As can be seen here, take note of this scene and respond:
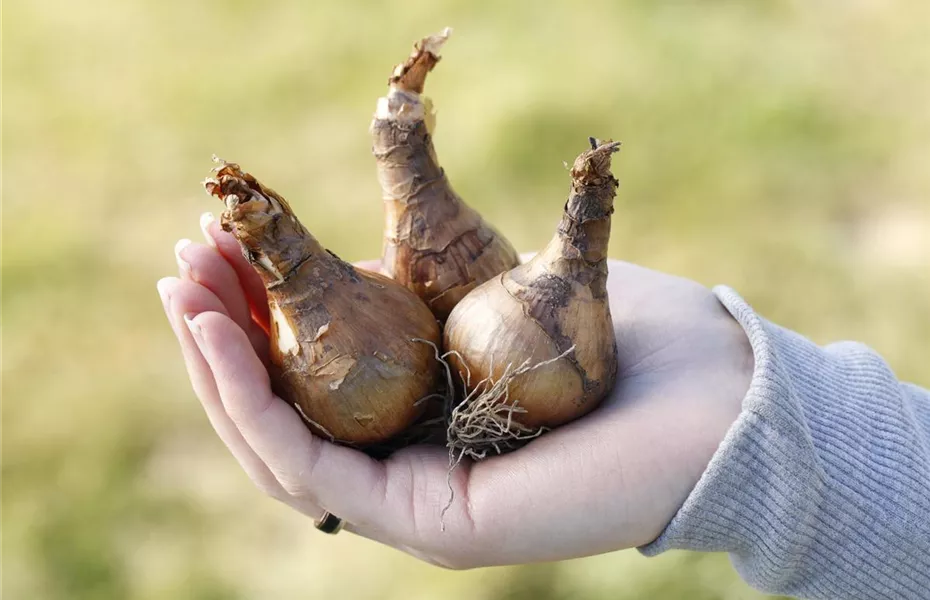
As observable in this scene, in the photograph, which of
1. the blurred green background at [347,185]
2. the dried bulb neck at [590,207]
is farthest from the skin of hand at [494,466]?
the blurred green background at [347,185]

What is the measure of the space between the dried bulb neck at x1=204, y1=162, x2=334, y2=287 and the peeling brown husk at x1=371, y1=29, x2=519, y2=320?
151mm

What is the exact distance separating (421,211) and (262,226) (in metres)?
0.25

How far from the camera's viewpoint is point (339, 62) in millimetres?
2713

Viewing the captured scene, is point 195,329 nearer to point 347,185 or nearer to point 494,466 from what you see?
point 494,466

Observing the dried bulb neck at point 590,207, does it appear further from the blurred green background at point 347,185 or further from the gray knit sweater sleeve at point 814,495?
the blurred green background at point 347,185

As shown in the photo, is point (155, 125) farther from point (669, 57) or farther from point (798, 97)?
point (798, 97)

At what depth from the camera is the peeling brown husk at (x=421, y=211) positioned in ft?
3.47

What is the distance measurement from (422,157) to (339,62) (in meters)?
1.79

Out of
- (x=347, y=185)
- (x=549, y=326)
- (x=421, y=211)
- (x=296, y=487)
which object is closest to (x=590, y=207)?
(x=549, y=326)

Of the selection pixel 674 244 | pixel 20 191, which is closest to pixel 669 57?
pixel 674 244

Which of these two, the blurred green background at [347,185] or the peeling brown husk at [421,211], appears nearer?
the peeling brown husk at [421,211]

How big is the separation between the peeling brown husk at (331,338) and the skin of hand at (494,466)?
4 centimetres

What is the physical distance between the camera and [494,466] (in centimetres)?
96

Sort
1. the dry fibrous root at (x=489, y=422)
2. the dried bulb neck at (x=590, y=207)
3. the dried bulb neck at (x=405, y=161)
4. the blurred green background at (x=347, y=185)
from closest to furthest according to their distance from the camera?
1. the dried bulb neck at (x=590, y=207)
2. the dry fibrous root at (x=489, y=422)
3. the dried bulb neck at (x=405, y=161)
4. the blurred green background at (x=347, y=185)
